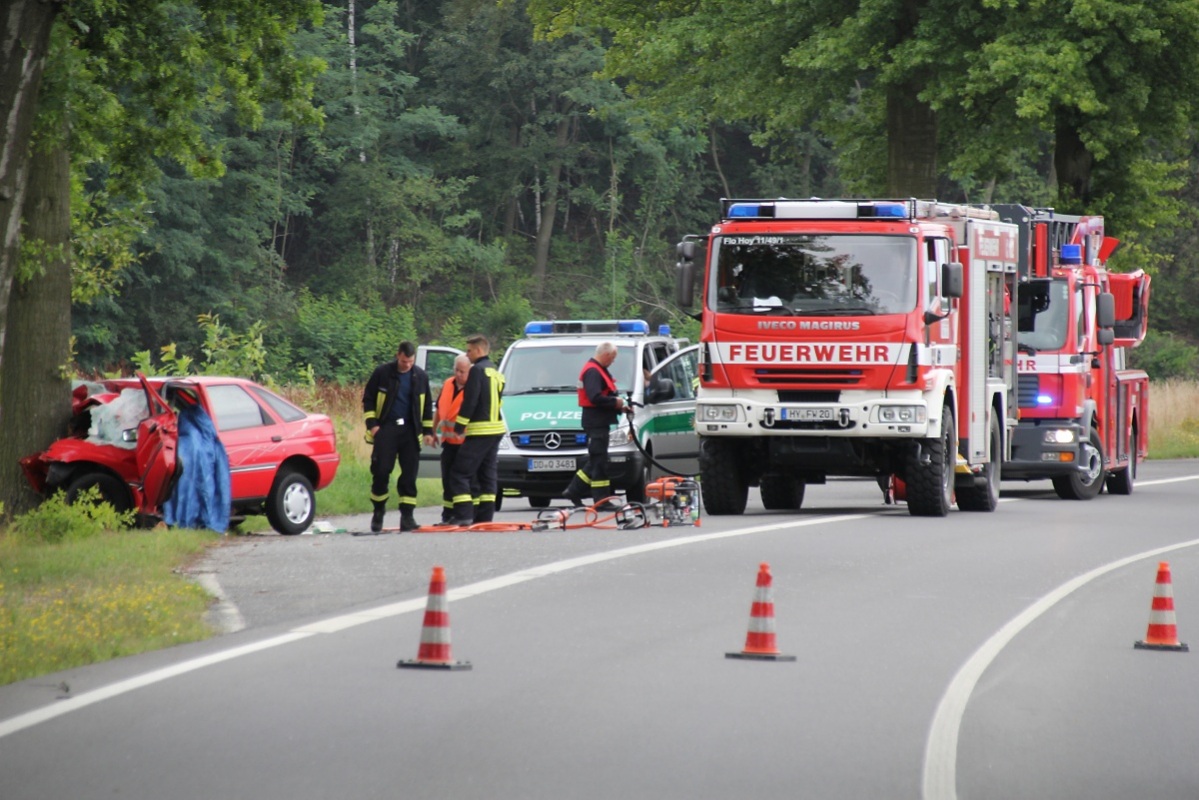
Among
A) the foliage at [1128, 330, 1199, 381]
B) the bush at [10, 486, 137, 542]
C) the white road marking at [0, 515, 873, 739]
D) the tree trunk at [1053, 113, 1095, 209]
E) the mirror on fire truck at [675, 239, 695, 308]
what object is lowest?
the white road marking at [0, 515, 873, 739]

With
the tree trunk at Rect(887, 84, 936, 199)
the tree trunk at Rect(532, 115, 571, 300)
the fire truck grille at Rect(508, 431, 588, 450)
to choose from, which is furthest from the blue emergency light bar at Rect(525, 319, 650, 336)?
the tree trunk at Rect(532, 115, 571, 300)

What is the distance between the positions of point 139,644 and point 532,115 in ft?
184

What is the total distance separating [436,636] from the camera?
9.37 meters

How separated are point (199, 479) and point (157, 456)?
0.45m

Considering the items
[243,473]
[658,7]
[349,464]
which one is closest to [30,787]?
[243,473]

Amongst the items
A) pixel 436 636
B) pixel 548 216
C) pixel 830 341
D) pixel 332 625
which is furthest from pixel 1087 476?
pixel 548 216

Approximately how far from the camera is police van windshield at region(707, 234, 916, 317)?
60.1 feet

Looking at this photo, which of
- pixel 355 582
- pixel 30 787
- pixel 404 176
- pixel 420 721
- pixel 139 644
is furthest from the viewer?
pixel 404 176

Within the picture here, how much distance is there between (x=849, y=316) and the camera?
60.1ft

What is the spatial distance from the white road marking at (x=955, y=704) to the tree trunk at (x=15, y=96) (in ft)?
17.7

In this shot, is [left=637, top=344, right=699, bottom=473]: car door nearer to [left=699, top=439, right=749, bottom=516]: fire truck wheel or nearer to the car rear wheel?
[left=699, top=439, right=749, bottom=516]: fire truck wheel

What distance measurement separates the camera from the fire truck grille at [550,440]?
20.4 metres

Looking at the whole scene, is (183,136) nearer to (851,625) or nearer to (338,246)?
(851,625)

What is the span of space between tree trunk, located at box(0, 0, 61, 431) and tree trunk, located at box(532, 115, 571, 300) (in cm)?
5444
